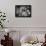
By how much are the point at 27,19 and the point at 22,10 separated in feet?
0.94

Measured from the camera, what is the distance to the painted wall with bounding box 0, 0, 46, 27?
3.87 m

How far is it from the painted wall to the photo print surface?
3.5 inches

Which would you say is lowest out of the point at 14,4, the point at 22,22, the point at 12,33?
the point at 12,33

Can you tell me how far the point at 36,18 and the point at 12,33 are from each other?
31.1 inches

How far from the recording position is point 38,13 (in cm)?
389

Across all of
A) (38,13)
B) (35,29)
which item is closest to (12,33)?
(35,29)

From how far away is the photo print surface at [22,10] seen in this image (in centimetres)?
388

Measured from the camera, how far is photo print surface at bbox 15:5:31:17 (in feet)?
12.7

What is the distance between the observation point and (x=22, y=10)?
3906mm

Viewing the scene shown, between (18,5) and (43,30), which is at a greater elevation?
(18,5)

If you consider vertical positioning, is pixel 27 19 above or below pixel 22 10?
below

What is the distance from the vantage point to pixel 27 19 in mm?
3904

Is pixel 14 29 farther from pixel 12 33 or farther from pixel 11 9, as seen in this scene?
pixel 11 9

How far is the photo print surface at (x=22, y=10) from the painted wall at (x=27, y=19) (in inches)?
3.5
